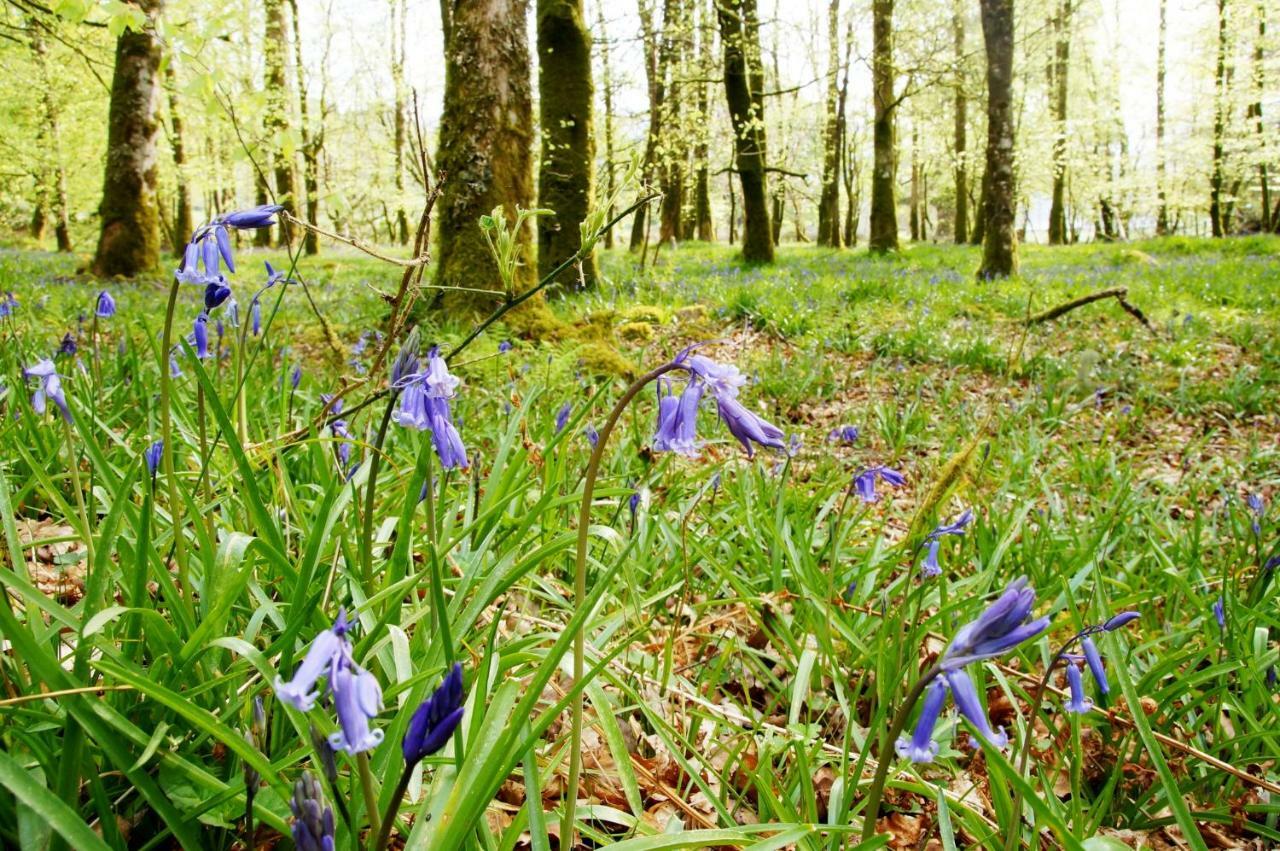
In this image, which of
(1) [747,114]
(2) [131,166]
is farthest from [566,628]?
(1) [747,114]

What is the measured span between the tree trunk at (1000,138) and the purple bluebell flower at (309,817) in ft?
34.5

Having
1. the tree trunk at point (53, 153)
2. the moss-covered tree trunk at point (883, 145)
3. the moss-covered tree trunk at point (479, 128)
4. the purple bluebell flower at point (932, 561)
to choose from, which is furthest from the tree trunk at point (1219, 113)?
the tree trunk at point (53, 153)

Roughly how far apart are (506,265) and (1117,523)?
2.97 meters

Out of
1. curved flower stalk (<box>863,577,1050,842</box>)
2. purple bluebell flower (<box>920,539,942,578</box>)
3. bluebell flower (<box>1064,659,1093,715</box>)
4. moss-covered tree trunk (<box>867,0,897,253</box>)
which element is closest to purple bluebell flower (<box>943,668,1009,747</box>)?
curved flower stalk (<box>863,577,1050,842</box>)

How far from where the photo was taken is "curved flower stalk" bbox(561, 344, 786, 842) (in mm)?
983

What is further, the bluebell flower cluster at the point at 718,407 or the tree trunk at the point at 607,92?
the tree trunk at the point at 607,92

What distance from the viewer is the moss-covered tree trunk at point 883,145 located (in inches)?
559

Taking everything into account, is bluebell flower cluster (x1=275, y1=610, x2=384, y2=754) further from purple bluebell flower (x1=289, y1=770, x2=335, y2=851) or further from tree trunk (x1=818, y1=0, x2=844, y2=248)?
tree trunk (x1=818, y1=0, x2=844, y2=248)

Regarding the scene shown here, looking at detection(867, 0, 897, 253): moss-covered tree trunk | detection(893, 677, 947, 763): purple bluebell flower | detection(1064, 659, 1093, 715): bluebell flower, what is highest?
detection(867, 0, 897, 253): moss-covered tree trunk

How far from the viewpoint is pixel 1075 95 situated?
28.9 m

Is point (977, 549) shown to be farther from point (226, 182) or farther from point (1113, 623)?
point (226, 182)

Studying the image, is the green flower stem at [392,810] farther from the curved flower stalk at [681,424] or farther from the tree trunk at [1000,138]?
the tree trunk at [1000,138]

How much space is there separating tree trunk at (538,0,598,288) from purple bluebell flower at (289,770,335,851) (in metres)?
7.48

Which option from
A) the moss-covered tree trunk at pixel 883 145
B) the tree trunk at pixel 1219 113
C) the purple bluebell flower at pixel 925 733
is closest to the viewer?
the purple bluebell flower at pixel 925 733
